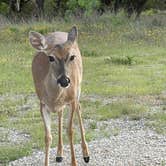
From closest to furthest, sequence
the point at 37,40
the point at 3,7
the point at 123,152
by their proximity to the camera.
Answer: the point at 37,40 → the point at 123,152 → the point at 3,7

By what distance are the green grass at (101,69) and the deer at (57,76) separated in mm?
813

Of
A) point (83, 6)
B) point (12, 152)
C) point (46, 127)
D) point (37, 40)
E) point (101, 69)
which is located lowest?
point (12, 152)

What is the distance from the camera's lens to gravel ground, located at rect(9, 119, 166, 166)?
6473mm

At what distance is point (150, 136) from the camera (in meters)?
7.55

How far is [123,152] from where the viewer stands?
6785mm

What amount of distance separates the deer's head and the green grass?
154 cm

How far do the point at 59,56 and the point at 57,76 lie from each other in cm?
22

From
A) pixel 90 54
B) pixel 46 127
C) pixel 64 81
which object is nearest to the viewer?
pixel 64 81

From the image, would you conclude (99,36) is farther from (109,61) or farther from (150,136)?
(150,136)

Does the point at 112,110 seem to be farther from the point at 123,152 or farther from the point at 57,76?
the point at 57,76

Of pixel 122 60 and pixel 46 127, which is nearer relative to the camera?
pixel 46 127

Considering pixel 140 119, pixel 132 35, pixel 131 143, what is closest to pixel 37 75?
pixel 131 143

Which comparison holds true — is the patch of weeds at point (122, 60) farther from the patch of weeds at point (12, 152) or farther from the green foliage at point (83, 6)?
the green foliage at point (83, 6)

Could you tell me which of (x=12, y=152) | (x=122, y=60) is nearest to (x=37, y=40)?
(x=12, y=152)
